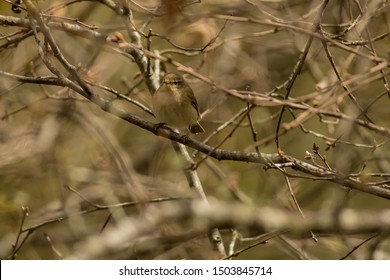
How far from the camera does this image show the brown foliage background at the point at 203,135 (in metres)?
2.71

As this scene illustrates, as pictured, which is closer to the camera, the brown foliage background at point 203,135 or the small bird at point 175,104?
the brown foliage background at point 203,135

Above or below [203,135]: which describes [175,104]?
below

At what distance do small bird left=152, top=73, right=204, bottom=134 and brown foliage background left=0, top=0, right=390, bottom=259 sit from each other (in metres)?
0.15

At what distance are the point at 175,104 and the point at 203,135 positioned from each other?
1.69 meters

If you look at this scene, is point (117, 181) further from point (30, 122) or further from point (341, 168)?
point (341, 168)

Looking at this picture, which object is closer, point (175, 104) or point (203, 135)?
point (175, 104)

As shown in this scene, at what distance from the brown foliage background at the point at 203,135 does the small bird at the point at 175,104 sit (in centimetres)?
15

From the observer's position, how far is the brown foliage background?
8.90ft

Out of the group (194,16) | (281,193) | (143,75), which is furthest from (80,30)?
(281,193)

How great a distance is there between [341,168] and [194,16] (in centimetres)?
90

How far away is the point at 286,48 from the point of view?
6.37 meters

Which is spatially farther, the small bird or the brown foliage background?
the small bird

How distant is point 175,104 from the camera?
4.86 m

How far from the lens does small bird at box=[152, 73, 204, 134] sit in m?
4.79
